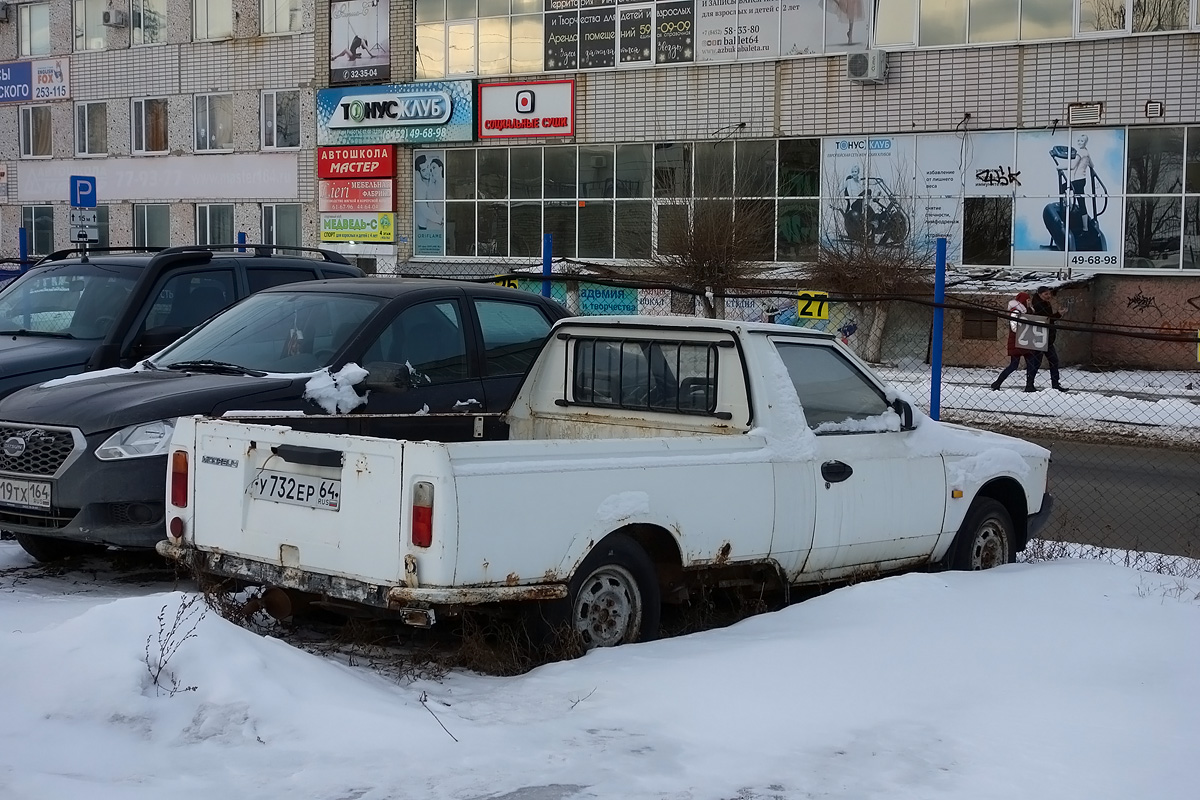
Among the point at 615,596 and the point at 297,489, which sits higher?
the point at 297,489

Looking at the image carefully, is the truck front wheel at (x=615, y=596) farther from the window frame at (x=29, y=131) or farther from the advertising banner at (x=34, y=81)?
the window frame at (x=29, y=131)

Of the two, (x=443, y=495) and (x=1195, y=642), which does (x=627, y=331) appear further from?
(x=1195, y=642)

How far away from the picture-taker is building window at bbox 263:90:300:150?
125 feet

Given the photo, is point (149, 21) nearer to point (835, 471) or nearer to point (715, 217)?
point (715, 217)

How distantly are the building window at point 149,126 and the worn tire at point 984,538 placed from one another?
122 feet

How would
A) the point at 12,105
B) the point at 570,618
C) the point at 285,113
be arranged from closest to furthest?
the point at 570,618
the point at 285,113
the point at 12,105

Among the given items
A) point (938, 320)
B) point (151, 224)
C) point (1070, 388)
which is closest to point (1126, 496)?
point (938, 320)

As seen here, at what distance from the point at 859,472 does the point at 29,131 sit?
141 ft

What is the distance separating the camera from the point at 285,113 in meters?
38.2

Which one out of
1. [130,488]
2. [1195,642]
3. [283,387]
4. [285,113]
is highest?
[285,113]

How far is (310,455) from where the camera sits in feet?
18.6

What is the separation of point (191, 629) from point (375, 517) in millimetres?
838

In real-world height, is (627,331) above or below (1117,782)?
above

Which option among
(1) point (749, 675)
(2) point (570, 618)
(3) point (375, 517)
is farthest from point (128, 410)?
(1) point (749, 675)
